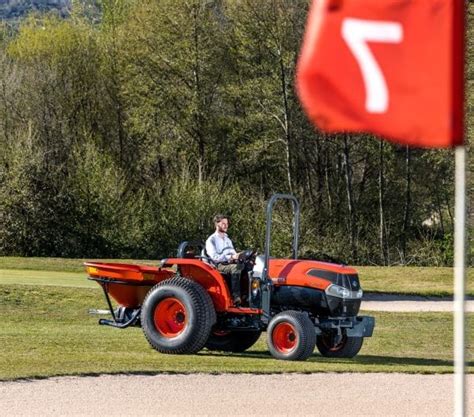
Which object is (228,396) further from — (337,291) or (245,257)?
(337,291)

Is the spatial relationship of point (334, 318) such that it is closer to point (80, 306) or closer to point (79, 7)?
point (80, 306)

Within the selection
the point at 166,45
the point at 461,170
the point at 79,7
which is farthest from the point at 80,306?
the point at 79,7

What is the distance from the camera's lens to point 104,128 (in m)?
49.5

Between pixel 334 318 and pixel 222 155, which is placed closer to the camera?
pixel 334 318

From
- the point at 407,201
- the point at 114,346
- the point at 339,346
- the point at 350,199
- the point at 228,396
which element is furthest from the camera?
the point at 350,199

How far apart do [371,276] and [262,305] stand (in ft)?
58.3

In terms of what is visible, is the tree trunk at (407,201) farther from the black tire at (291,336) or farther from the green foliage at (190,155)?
the black tire at (291,336)

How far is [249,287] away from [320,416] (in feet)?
13.3

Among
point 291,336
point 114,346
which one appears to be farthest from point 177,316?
point 291,336

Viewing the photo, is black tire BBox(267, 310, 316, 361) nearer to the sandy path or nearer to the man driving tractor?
the man driving tractor

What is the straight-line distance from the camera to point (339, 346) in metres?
15.6

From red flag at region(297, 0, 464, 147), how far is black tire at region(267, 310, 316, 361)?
29.9 feet

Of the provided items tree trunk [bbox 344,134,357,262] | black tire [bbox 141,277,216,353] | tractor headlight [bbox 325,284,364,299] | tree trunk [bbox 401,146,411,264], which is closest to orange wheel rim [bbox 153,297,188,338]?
black tire [bbox 141,277,216,353]

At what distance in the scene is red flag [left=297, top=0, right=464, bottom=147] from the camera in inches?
211
